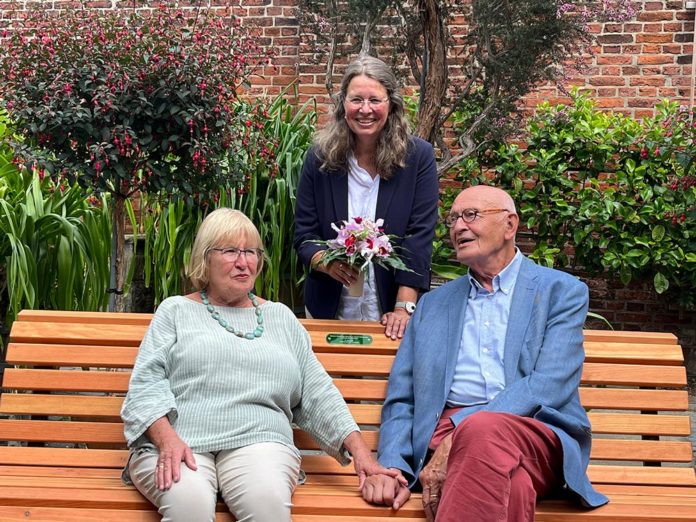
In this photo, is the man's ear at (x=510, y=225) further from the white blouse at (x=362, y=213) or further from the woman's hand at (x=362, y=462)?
the woman's hand at (x=362, y=462)

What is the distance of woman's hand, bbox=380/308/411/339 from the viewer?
3.79 meters

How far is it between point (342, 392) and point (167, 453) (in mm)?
868

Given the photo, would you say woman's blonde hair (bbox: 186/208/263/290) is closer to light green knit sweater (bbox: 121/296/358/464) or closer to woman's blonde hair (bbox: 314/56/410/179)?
light green knit sweater (bbox: 121/296/358/464)

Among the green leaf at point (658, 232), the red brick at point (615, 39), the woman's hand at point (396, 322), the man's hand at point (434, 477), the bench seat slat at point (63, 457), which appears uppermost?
the red brick at point (615, 39)

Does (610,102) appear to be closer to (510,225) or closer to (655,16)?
(655,16)

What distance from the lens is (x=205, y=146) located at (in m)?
4.52

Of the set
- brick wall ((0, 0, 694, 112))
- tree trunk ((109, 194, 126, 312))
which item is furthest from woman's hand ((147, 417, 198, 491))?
brick wall ((0, 0, 694, 112))

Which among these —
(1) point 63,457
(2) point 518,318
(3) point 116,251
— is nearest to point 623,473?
(2) point 518,318

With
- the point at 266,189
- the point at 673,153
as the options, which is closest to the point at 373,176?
the point at 266,189

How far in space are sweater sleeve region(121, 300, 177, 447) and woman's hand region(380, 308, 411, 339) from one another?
865 mm

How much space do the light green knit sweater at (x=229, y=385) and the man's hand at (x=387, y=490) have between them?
8.3 inches

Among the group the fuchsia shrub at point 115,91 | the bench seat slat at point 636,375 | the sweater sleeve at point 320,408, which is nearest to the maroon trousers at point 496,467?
the sweater sleeve at point 320,408

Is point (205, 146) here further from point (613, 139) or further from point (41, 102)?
point (613, 139)

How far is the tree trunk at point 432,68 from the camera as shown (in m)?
6.13
